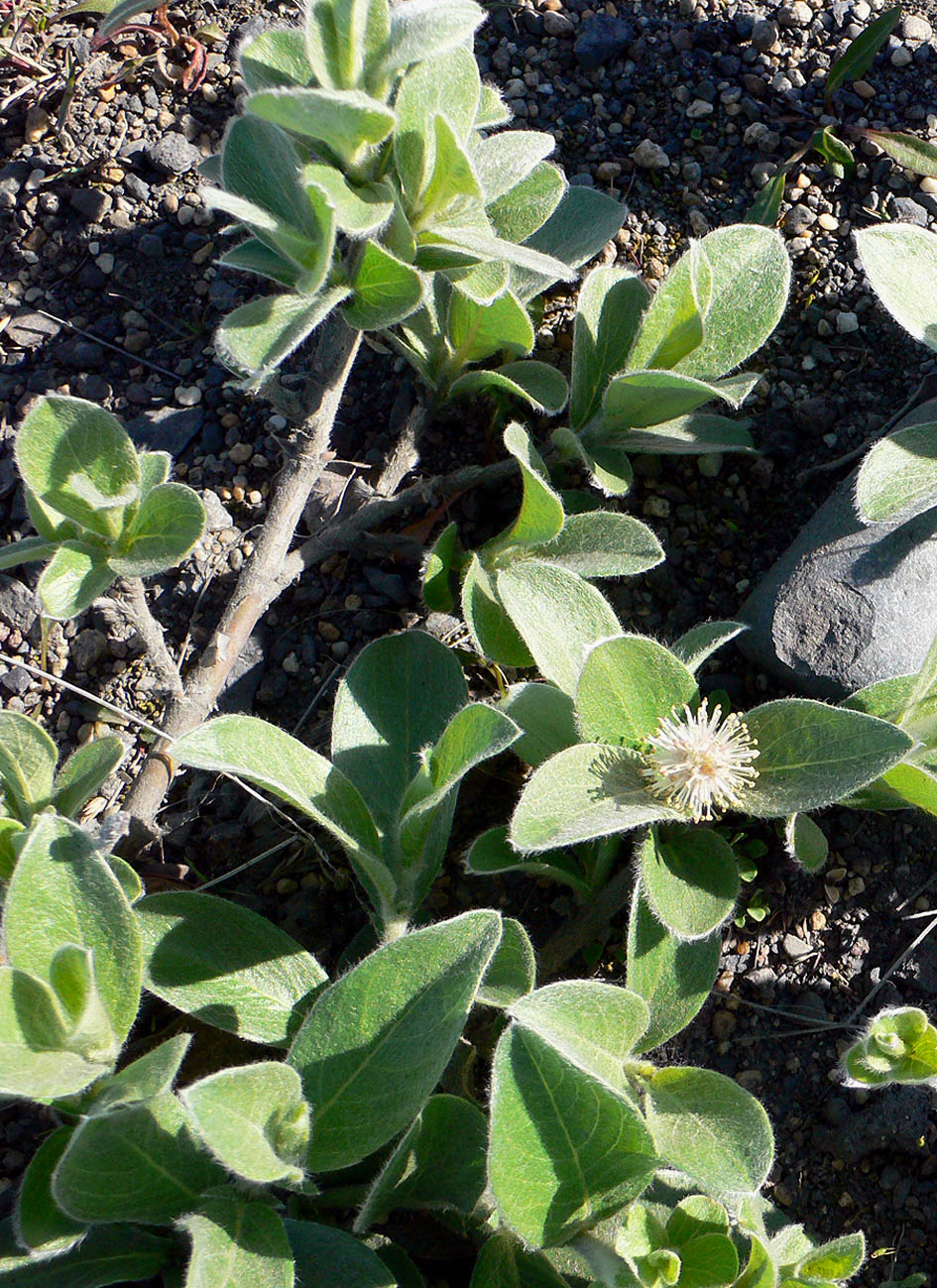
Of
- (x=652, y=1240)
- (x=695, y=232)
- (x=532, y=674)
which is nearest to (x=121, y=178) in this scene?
(x=695, y=232)

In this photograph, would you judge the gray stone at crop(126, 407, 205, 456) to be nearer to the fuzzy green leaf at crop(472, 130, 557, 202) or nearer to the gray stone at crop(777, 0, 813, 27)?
the fuzzy green leaf at crop(472, 130, 557, 202)

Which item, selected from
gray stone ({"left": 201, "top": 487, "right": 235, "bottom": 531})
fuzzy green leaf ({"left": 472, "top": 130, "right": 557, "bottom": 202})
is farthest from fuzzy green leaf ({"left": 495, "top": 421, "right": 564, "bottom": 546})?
gray stone ({"left": 201, "top": 487, "right": 235, "bottom": 531})

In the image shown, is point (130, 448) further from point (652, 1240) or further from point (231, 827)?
point (652, 1240)

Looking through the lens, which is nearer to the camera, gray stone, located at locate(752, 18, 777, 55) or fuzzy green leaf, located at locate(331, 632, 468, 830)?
fuzzy green leaf, located at locate(331, 632, 468, 830)

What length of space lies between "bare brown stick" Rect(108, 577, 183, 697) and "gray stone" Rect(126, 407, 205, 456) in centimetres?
37

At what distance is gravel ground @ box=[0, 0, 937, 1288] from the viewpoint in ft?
6.72

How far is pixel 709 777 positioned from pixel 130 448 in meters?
1.00

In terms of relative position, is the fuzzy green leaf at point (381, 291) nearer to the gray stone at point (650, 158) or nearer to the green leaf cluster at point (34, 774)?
the green leaf cluster at point (34, 774)

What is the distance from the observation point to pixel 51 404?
173cm

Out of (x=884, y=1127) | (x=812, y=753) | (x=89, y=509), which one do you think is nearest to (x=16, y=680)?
(x=89, y=509)

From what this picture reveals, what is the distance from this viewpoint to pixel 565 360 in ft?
7.89

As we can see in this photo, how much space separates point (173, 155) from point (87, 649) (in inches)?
44.1

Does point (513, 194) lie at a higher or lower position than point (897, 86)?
lower

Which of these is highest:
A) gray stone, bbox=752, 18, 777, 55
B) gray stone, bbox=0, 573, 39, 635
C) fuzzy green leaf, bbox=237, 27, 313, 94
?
gray stone, bbox=752, 18, 777, 55
